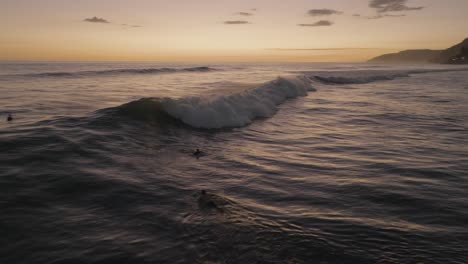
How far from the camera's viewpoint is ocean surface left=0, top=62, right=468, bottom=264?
4500 millimetres

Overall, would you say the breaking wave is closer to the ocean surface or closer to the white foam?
the white foam

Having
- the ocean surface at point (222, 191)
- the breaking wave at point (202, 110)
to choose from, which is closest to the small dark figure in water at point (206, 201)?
the ocean surface at point (222, 191)

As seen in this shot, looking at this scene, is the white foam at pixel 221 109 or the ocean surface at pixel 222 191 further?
the white foam at pixel 221 109

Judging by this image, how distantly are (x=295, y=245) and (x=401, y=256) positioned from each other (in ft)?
4.65

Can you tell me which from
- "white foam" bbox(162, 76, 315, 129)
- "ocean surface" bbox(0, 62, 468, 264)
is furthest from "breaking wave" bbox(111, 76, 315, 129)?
"ocean surface" bbox(0, 62, 468, 264)

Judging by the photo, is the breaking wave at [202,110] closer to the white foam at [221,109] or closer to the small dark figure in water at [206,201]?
the white foam at [221,109]

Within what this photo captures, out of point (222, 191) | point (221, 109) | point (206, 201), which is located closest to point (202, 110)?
point (221, 109)

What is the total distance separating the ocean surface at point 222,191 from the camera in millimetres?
4500

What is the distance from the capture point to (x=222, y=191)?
22.0ft

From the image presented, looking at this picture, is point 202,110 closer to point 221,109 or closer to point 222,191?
point 221,109

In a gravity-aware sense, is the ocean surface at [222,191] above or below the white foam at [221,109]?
below

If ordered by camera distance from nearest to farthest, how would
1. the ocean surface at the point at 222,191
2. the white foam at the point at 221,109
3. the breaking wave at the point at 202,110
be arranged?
1. the ocean surface at the point at 222,191
2. the breaking wave at the point at 202,110
3. the white foam at the point at 221,109

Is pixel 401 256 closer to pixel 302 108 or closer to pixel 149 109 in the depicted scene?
pixel 149 109

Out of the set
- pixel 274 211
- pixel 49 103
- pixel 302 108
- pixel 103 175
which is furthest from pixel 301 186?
pixel 49 103
